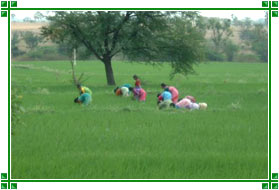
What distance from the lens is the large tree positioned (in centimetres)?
2758

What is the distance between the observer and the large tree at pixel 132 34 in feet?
90.5

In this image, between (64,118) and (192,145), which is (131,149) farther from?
(64,118)

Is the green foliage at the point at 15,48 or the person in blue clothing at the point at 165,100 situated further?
the green foliage at the point at 15,48

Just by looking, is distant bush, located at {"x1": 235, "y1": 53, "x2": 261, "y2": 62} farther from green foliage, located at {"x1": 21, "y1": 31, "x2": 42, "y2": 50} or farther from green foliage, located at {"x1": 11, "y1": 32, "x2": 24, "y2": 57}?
green foliage, located at {"x1": 11, "y1": 32, "x2": 24, "y2": 57}

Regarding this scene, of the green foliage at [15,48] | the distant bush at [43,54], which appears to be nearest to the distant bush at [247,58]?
the distant bush at [43,54]

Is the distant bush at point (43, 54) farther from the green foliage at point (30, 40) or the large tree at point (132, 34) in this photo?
the large tree at point (132, 34)

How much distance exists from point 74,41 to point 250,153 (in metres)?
20.9

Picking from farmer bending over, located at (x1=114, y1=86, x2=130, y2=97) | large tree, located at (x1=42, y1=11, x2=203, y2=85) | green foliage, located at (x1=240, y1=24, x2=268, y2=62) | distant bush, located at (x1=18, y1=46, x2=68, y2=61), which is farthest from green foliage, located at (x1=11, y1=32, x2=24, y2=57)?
farmer bending over, located at (x1=114, y1=86, x2=130, y2=97)

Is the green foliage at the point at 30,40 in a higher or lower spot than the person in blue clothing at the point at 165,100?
higher

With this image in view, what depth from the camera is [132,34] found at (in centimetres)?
2792

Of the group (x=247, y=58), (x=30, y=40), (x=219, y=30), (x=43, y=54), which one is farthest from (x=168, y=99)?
(x=219, y=30)

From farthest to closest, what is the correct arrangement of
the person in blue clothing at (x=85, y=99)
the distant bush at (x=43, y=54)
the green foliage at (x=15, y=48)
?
the distant bush at (x=43, y=54) < the green foliage at (x=15, y=48) < the person in blue clothing at (x=85, y=99)

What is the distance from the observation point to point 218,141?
10.2m

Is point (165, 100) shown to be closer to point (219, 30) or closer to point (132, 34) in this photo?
point (132, 34)
